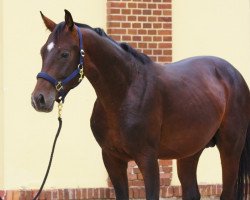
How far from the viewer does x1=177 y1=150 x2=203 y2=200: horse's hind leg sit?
807 cm

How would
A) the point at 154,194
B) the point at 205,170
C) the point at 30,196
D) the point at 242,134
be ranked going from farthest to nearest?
the point at 205,170, the point at 30,196, the point at 242,134, the point at 154,194

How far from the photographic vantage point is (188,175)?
26.5 feet

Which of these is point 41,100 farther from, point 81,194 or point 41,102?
point 81,194

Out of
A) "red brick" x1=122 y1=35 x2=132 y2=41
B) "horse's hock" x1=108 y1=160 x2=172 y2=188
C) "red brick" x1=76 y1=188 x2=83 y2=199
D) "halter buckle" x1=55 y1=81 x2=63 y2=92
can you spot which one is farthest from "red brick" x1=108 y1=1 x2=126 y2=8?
"halter buckle" x1=55 y1=81 x2=63 y2=92

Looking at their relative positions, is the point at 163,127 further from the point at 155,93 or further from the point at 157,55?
the point at 157,55

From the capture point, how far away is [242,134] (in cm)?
793

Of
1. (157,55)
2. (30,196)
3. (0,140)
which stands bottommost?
(30,196)

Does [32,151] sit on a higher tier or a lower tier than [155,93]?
lower

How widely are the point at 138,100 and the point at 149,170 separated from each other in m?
0.53

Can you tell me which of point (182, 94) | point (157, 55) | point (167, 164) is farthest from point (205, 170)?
point (182, 94)

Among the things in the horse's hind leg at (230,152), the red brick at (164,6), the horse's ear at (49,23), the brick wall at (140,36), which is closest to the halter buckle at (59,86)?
the horse's ear at (49,23)

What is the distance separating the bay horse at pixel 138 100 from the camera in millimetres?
6637

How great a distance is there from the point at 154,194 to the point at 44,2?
9.85ft

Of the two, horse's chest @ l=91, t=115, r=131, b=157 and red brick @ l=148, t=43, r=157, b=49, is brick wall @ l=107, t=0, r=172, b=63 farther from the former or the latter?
horse's chest @ l=91, t=115, r=131, b=157
